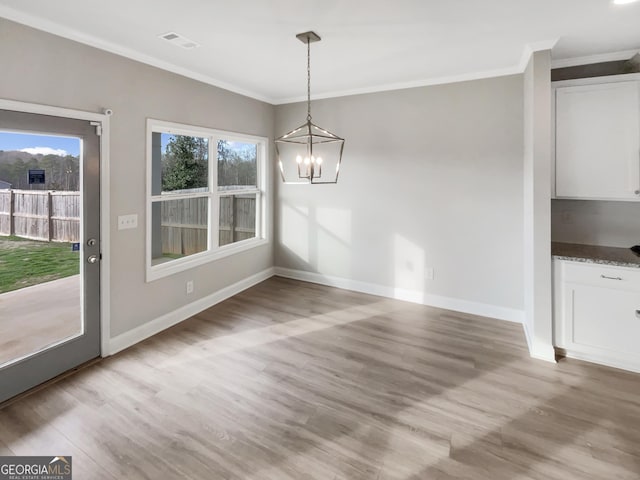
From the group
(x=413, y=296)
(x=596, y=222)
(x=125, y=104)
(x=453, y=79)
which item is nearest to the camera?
(x=125, y=104)

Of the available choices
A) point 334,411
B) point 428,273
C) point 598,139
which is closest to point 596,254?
point 598,139

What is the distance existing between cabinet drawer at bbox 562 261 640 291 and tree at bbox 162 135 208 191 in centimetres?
390

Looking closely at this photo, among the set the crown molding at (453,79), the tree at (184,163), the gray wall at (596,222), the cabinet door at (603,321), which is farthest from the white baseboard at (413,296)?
the crown molding at (453,79)

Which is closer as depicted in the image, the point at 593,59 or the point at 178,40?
A: the point at 178,40

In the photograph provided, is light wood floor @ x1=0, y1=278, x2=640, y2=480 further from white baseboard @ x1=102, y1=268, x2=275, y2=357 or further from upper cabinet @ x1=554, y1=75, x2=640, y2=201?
upper cabinet @ x1=554, y1=75, x2=640, y2=201

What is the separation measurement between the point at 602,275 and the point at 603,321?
0.39 meters

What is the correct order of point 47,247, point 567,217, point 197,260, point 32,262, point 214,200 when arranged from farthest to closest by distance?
1. point 214,200
2. point 197,260
3. point 567,217
4. point 47,247
5. point 32,262

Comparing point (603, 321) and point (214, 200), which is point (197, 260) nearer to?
point (214, 200)

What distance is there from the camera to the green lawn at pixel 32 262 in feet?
7.93

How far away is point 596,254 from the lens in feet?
9.71

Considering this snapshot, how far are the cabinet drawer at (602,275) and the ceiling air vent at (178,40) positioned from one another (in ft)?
12.4

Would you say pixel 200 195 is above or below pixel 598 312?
above

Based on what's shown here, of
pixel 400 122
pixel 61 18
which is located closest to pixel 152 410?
pixel 61 18

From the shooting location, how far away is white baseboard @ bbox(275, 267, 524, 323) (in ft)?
12.7
